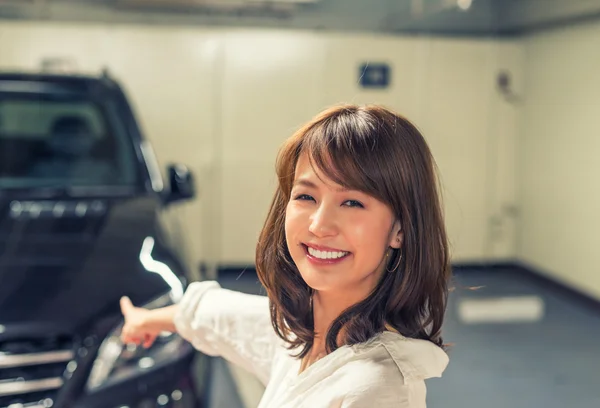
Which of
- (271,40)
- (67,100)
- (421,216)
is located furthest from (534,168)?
(421,216)

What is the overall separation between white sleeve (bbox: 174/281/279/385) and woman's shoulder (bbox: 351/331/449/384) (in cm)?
30

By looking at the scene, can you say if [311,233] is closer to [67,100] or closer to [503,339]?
[67,100]

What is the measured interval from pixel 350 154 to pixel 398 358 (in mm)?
267

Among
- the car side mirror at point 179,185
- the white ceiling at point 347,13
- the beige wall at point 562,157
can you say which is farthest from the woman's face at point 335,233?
the white ceiling at point 347,13

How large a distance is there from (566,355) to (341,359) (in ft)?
11.6

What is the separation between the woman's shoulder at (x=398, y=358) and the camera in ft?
3.03

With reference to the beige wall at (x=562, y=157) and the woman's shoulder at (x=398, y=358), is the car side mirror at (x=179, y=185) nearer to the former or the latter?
the woman's shoulder at (x=398, y=358)

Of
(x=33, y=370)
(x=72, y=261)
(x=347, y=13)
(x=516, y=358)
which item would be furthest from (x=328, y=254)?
(x=347, y=13)

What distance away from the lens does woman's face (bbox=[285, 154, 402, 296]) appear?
3.23 ft

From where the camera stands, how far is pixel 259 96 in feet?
14.9

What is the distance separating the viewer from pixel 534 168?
4.46 m

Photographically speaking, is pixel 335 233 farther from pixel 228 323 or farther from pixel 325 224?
pixel 228 323

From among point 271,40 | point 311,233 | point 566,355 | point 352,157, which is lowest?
point 566,355

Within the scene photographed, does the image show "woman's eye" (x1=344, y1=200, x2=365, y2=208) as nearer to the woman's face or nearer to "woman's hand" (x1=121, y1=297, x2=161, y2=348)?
the woman's face
